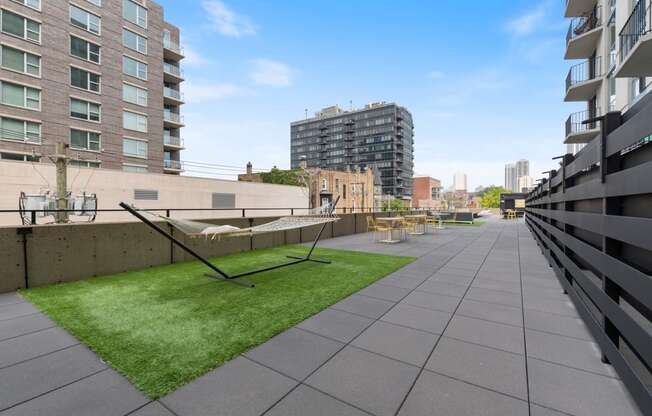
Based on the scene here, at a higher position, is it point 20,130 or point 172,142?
point 172,142

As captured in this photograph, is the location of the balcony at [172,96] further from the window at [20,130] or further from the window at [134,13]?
the window at [20,130]

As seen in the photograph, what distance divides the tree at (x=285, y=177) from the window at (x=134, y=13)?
2246cm

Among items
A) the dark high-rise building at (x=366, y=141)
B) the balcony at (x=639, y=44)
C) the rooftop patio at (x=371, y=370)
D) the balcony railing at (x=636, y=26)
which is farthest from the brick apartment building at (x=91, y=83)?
the dark high-rise building at (x=366, y=141)

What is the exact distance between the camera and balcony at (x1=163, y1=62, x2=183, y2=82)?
27.4 meters

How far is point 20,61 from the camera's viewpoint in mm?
17953

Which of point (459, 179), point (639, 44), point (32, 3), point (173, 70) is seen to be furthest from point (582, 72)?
point (459, 179)

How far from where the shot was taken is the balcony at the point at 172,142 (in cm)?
2678

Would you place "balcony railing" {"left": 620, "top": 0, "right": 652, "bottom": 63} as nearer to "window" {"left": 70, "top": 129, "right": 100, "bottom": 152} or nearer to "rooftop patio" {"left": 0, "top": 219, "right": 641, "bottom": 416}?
"rooftop patio" {"left": 0, "top": 219, "right": 641, "bottom": 416}

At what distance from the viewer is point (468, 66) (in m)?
19.7

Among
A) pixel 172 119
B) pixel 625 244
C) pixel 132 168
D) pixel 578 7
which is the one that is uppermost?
pixel 578 7

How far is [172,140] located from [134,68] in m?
6.42

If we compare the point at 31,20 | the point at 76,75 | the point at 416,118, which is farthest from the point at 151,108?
the point at 416,118

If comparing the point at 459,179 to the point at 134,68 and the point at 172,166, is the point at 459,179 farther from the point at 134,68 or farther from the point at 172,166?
the point at 134,68

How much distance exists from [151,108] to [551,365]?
1180 inches
